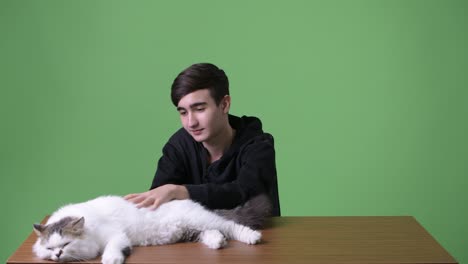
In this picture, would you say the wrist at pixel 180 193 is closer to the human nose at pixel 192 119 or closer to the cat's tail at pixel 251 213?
the cat's tail at pixel 251 213

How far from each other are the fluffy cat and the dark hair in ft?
1.29

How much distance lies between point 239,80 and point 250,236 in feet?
4.37

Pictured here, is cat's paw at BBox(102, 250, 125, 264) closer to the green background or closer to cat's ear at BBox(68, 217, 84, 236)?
cat's ear at BBox(68, 217, 84, 236)

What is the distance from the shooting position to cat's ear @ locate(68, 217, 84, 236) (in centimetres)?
154

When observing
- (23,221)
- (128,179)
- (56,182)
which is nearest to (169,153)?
(128,179)

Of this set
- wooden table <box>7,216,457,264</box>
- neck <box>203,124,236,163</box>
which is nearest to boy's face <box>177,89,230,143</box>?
neck <box>203,124,236,163</box>

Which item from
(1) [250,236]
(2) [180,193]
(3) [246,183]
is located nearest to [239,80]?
(3) [246,183]

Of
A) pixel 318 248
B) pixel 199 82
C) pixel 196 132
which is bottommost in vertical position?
pixel 318 248

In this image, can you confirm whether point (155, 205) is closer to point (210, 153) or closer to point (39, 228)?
point (39, 228)

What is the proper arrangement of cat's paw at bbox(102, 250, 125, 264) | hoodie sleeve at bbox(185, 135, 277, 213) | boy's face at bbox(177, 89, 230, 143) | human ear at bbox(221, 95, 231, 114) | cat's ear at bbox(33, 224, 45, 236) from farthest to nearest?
human ear at bbox(221, 95, 231, 114) < boy's face at bbox(177, 89, 230, 143) < hoodie sleeve at bbox(185, 135, 277, 213) < cat's ear at bbox(33, 224, 45, 236) < cat's paw at bbox(102, 250, 125, 264)

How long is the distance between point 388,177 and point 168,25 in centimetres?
126

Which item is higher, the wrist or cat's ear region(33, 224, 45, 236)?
cat's ear region(33, 224, 45, 236)

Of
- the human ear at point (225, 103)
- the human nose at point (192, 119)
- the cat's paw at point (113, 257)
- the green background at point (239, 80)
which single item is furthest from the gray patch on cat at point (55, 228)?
the green background at point (239, 80)

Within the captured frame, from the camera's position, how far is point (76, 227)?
1544mm
